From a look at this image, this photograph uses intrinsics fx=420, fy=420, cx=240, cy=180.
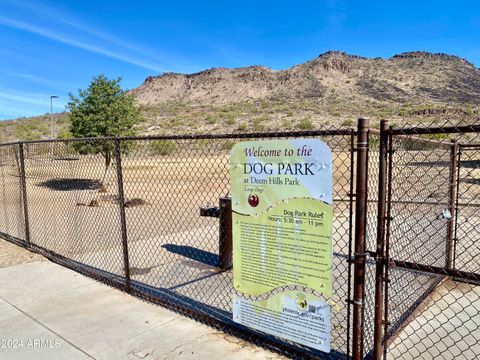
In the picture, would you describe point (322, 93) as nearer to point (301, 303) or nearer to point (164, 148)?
point (164, 148)

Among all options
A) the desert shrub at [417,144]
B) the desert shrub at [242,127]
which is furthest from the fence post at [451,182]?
the desert shrub at [242,127]

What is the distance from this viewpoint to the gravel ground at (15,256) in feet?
22.2

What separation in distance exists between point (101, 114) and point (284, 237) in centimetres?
1751

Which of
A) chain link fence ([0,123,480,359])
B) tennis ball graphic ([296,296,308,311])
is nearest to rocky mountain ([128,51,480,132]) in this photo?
chain link fence ([0,123,480,359])

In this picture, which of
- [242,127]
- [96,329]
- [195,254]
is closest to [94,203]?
[195,254]

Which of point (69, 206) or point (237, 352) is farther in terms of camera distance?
point (69, 206)

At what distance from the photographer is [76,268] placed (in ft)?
20.3

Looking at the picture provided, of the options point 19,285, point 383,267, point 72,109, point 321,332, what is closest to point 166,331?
point 321,332

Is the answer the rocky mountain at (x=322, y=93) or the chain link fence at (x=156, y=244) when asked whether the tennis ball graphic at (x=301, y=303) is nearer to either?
the chain link fence at (x=156, y=244)

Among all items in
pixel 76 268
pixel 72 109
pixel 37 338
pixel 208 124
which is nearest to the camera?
pixel 37 338

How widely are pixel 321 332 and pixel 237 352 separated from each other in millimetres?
960

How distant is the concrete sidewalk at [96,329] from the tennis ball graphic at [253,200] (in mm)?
1347

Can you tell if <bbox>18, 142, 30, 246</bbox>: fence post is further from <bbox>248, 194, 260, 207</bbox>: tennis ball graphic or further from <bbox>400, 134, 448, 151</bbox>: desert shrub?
<bbox>400, 134, 448, 151</bbox>: desert shrub

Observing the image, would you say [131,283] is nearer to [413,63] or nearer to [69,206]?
[69,206]
